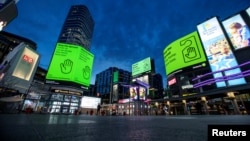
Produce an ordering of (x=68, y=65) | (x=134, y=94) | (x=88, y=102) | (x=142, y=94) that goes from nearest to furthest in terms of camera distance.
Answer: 1. (x=68, y=65)
2. (x=88, y=102)
3. (x=134, y=94)
4. (x=142, y=94)

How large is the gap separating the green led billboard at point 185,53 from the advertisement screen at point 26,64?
1389 inches

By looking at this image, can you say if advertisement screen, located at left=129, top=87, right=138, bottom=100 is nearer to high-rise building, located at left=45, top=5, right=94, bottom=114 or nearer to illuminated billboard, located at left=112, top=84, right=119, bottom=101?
high-rise building, located at left=45, top=5, right=94, bottom=114

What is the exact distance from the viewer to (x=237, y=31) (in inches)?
989

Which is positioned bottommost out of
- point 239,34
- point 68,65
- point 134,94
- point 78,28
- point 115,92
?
point 134,94

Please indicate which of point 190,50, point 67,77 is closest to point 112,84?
point 67,77

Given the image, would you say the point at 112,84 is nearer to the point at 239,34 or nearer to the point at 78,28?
the point at 78,28

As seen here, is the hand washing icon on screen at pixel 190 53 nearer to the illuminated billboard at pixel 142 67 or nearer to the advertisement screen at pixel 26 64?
the illuminated billboard at pixel 142 67

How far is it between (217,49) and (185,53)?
7.84m

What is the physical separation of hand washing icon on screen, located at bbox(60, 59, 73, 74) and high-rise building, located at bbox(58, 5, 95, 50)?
39.9 m

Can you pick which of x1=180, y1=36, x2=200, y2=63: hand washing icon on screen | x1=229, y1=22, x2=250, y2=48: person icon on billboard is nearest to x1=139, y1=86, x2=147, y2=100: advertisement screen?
x1=180, y1=36, x2=200, y2=63: hand washing icon on screen

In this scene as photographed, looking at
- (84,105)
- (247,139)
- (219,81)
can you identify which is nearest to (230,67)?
(219,81)

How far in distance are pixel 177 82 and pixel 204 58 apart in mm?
9804

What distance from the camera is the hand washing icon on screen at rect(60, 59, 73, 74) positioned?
26.7 meters

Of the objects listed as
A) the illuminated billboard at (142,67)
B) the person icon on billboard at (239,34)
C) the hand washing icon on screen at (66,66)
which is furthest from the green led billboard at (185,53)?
the hand washing icon on screen at (66,66)
